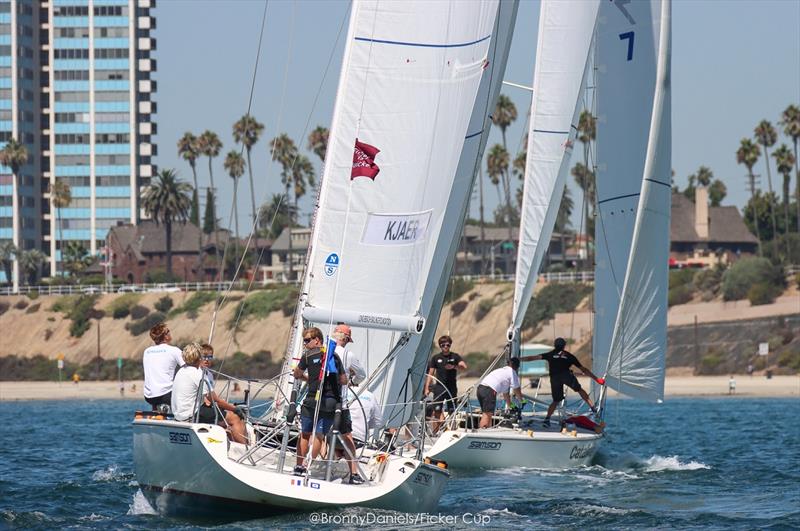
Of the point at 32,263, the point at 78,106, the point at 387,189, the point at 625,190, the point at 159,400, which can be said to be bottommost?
the point at 159,400

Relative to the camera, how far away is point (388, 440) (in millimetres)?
19609

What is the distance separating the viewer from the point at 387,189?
1859cm

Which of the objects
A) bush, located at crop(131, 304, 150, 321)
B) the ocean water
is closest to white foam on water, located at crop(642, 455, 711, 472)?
the ocean water

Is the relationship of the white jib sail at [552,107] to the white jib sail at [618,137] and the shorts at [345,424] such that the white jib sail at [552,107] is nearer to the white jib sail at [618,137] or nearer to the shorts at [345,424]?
the white jib sail at [618,137]

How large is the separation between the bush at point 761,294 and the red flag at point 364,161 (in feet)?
234

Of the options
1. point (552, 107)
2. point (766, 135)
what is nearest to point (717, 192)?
point (766, 135)

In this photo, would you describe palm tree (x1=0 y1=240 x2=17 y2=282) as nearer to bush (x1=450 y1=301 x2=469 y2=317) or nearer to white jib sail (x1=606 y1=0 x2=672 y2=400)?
bush (x1=450 y1=301 x2=469 y2=317)

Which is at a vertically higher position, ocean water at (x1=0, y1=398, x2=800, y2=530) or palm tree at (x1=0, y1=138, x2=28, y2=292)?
palm tree at (x1=0, y1=138, x2=28, y2=292)

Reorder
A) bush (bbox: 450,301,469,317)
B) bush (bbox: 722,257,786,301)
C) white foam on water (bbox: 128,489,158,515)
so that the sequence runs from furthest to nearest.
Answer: bush (bbox: 450,301,469,317) → bush (bbox: 722,257,786,301) → white foam on water (bbox: 128,489,158,515)

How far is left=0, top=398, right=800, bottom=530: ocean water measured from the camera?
18.6m

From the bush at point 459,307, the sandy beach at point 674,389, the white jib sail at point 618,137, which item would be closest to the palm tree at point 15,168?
the sandy beach at point 674,389

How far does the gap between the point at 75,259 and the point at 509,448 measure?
4774 inches

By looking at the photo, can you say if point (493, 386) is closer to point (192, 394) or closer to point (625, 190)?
point (625, 190)

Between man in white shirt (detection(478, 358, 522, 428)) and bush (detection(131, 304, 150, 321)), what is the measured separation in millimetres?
84692
